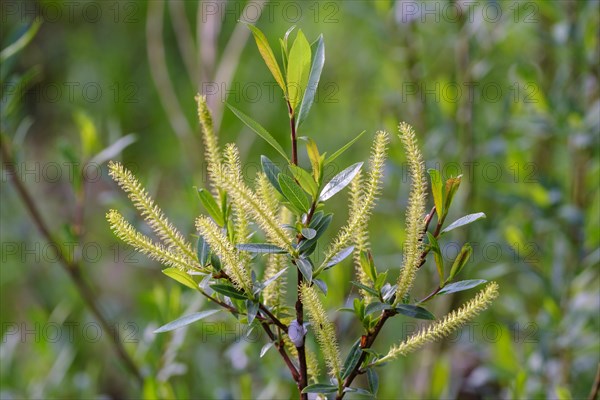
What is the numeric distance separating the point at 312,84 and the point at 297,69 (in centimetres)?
3

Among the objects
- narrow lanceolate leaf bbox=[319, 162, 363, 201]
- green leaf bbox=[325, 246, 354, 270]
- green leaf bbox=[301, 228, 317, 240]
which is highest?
narrow lanceolate leaf bbox=[319, 162, 363, 201]

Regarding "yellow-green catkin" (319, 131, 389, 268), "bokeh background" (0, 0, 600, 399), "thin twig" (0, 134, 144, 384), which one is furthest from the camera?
"bokeh background" (0, 0, 600, 399)

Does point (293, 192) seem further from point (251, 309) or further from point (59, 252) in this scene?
point (59, 252)

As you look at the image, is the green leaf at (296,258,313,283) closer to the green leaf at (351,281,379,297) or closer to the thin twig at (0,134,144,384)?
the green leaf at (351,281,379,297)

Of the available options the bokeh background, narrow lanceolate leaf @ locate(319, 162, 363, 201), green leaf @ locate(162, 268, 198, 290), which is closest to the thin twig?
the bokeh background

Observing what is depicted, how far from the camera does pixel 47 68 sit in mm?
2953

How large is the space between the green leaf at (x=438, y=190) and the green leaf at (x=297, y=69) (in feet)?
0.45

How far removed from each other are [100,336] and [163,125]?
2.97 feet

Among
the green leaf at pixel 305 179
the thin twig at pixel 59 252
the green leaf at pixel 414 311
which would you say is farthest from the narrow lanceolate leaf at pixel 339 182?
the thin twig at pixel 59 252

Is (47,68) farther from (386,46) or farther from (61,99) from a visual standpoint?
(386,46)

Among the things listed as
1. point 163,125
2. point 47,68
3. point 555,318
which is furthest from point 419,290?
point 47,68

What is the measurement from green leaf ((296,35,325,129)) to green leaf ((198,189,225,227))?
10cm

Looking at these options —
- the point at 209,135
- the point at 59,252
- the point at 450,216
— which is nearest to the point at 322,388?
the point at 209,135

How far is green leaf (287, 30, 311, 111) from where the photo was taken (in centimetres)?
61
